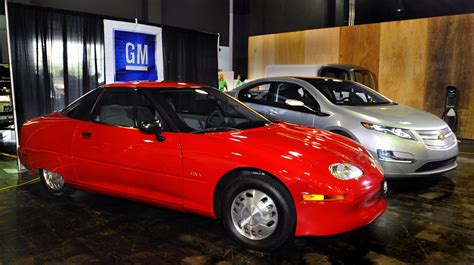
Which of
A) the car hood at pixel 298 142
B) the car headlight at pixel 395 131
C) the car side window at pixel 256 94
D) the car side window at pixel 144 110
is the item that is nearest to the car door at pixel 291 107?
the car side window at pixel 256 94

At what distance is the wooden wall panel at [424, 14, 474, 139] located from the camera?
28.9ft

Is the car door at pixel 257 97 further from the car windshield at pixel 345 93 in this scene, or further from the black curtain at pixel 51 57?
the black curtain at pixel 51 57

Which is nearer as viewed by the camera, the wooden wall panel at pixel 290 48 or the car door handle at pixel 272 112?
the car door handle at pixel 272 112

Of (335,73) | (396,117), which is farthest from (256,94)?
(335,73)

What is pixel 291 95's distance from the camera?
19.0ft

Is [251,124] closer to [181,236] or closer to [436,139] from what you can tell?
[181,236]

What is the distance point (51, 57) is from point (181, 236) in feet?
12.5

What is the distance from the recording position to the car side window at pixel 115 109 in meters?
3.69

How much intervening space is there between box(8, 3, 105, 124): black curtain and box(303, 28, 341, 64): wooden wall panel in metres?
6.75

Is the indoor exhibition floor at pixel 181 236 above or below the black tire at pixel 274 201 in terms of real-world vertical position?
below

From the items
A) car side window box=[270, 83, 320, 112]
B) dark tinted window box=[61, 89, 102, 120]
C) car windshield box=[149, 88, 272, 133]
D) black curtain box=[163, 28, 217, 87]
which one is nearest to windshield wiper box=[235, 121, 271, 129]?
car windshield box=[149, 88, 272, 133]

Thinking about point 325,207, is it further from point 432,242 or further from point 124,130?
point 124,130

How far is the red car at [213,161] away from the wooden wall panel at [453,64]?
22.2 ft

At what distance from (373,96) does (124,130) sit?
3.81 meters
